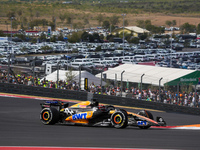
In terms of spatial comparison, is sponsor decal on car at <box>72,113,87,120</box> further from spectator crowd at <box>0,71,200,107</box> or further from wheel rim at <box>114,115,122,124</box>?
spectator crowd at <box>0,71,200,107</box>

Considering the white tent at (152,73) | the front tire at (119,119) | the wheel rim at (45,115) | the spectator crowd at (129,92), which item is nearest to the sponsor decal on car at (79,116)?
the wheel rim at (45,115)

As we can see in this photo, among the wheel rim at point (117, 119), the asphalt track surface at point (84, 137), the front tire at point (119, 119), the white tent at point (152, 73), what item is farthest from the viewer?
the white tent at point (152, 73)

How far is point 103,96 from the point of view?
55.6 feet

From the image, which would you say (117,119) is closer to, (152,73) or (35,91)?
(35,91)

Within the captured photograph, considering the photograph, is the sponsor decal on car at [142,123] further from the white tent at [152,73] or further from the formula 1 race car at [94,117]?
the white tent at [152,73]

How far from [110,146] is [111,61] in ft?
133

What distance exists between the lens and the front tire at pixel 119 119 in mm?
8805

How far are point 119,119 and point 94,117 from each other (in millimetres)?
707

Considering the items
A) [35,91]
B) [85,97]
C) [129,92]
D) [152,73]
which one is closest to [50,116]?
[85,97]

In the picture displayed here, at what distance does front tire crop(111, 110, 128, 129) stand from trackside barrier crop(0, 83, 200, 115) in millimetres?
7658

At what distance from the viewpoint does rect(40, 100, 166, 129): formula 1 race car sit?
902 cm

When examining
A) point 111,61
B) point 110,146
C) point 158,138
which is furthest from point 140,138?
point 111,61

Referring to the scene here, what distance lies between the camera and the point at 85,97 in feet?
55.7

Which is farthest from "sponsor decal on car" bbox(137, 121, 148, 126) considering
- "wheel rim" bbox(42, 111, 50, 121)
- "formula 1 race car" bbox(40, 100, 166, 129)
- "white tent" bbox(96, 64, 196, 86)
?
"white tent" bbox(96, 64, 196, 86)
